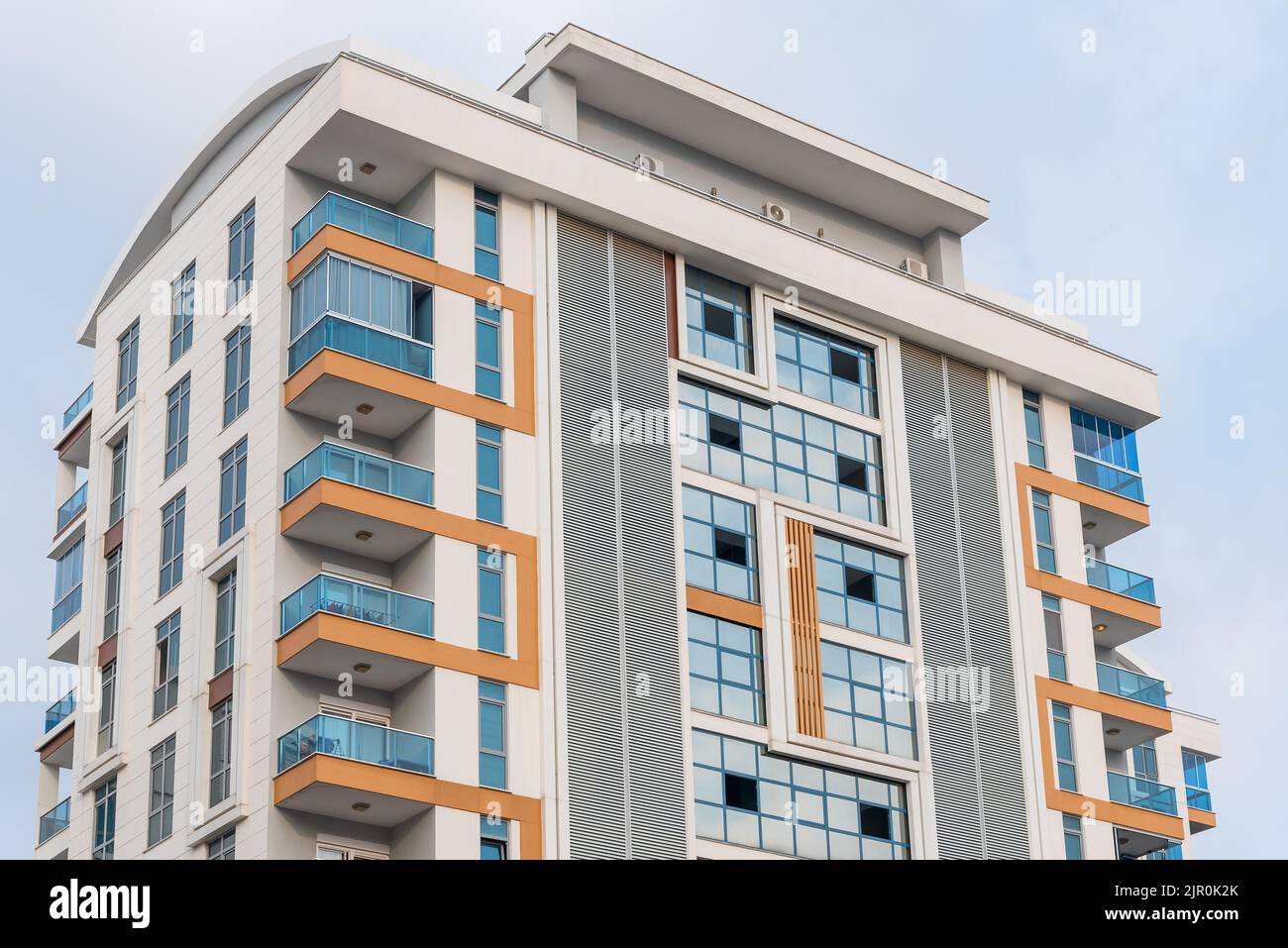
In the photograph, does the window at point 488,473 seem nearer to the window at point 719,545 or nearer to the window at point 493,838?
the window at point 719,545

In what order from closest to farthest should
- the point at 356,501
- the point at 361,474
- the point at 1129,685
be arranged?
the point at 356,501 < the point at 361,474 < the point at 1129,685

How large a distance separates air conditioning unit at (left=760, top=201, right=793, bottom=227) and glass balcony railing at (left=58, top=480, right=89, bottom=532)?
1884cm

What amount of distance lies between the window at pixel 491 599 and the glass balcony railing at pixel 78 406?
16168 mm

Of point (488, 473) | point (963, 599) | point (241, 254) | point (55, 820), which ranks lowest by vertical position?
point (55, 820)

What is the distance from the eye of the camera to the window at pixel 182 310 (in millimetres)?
50750

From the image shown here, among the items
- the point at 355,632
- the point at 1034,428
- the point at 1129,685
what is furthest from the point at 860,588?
the point at 355,632

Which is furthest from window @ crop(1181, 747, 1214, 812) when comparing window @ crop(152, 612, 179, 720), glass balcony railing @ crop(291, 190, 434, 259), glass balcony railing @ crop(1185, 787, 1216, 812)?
window @ crop(152, 612, 179, 720)

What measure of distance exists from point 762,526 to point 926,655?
Answer: 552cm

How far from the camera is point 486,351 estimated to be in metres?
46.4

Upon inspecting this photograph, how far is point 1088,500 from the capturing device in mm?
56688

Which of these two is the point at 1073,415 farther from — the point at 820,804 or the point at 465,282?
the point at 465,282

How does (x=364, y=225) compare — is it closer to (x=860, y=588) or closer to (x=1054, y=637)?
(x=860, y=588)

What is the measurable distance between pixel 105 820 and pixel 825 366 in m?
20.7

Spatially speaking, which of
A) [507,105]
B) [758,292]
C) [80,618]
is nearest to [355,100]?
[507,105]
